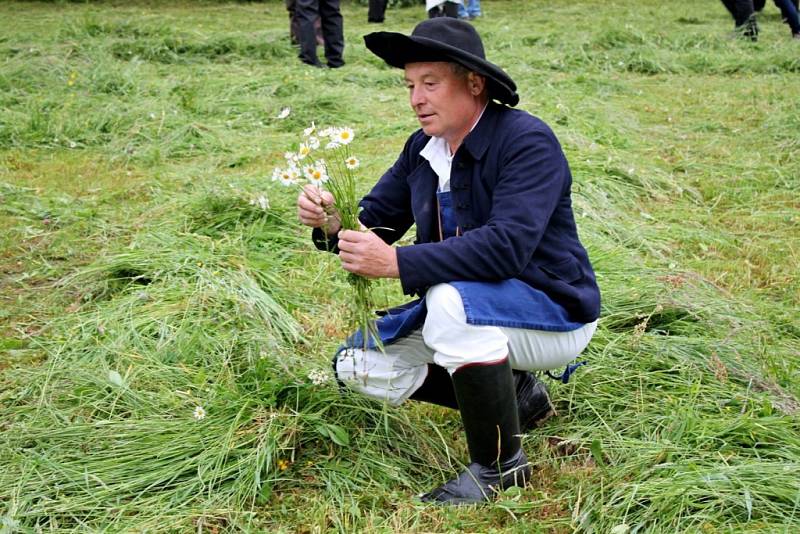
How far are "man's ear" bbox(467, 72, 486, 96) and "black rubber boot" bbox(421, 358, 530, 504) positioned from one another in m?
0.72

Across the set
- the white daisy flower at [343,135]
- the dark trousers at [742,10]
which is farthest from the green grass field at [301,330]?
the dark trousers at [742,10]

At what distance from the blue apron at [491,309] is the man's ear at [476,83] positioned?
281mm

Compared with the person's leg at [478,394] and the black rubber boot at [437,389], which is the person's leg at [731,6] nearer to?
the black rubber boot at [437,389]

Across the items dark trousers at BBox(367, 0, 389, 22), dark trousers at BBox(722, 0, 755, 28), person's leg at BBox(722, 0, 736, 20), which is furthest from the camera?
dark trousers at BBox(367, 0, 389, 22)

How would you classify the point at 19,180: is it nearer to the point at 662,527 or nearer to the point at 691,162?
the point at 691,162

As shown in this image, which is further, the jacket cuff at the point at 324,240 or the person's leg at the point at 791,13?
the person's leg at the point at 791,13

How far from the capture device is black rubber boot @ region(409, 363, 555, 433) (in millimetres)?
2568

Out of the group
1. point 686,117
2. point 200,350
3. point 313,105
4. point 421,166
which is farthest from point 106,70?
point 421,166

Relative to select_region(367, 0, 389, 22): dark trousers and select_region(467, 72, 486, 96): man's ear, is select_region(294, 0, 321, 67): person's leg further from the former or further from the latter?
select_region(467, 72, 486, 96): man's ear

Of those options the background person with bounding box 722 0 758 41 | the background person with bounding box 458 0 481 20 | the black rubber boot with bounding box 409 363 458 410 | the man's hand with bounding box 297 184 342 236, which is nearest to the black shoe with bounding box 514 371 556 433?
the black rubber boot with bounding box 409 363 458 410

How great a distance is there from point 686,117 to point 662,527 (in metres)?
5.33

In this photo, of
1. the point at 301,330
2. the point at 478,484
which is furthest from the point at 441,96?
the point at 301,330

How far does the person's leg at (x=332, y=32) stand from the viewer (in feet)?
28.9

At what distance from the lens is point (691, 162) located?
5.49m
